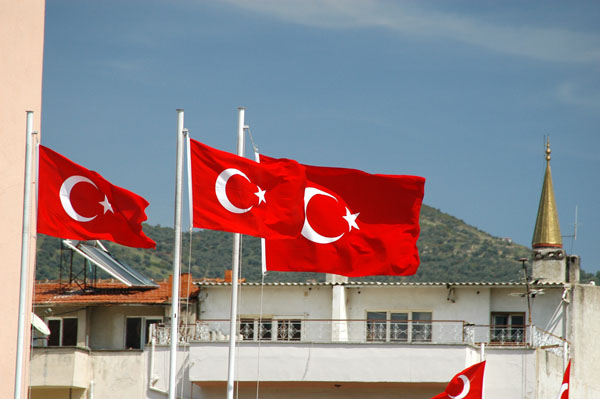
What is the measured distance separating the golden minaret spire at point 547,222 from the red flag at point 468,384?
10.9 meters

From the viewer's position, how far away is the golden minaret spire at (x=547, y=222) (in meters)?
45.6

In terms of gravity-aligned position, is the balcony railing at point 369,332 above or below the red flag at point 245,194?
below

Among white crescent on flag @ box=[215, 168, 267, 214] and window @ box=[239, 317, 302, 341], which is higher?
white crescent on flag @ box=[215, 168, 267, 214]

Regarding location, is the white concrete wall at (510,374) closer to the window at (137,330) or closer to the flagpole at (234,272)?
the window at (137,330)

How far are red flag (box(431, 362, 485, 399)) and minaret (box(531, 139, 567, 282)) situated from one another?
9.60 meters

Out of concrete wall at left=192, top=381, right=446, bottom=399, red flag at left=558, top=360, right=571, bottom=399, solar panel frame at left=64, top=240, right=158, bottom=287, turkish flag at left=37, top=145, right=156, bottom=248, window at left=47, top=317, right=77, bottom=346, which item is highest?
turkish flag at left=37, top=145, right=156, bottom=248

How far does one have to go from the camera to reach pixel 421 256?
93938mm

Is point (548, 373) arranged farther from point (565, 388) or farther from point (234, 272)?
point (234, 272)

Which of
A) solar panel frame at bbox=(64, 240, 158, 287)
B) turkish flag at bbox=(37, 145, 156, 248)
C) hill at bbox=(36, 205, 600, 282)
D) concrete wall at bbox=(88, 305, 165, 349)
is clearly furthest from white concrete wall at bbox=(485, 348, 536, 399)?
hill at bbox=(36, 205, 600, 282)

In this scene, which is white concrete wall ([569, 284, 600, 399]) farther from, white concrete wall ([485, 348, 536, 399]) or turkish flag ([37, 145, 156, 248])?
turkish flag ([37, 145, 156, 248])

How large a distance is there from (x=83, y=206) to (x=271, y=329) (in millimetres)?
20149

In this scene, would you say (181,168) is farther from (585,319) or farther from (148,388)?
(585,319)

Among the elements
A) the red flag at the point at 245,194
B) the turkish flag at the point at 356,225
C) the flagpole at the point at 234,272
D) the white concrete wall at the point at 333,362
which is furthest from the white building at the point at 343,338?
the red flag at the point at 245,194

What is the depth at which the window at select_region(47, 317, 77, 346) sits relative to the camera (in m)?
43.8
